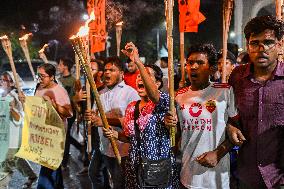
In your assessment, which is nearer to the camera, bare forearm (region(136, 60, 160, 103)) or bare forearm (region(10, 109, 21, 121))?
bare forearm (region(136, 60, 160, 103))

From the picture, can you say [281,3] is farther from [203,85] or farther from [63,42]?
[63,42]

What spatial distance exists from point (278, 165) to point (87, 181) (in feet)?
15.1

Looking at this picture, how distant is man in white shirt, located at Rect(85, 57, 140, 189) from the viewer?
4926mm

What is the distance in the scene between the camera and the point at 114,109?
5.19 meters

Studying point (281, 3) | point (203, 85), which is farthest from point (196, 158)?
point (281, 3)

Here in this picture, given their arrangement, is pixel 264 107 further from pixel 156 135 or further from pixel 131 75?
pixel 131 75

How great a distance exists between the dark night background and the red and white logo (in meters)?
22.6

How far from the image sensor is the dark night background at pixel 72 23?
2705cm

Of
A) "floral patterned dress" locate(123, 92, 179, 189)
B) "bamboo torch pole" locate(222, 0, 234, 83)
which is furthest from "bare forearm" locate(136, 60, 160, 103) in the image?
"bamboo torch pole" locate(222, 0, 234, 83)

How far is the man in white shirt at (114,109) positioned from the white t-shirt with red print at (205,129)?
1524 millimetres

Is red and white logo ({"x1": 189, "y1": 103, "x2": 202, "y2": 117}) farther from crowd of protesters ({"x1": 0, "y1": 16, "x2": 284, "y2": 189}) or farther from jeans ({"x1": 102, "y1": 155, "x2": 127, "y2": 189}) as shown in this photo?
jeans ({"x1": 102, "y1": 155, "x2": 127, "y2": 189})

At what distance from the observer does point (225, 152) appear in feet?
10.7

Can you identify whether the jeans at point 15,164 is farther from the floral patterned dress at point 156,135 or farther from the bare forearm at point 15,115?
the floral patterned dress at point 156,135

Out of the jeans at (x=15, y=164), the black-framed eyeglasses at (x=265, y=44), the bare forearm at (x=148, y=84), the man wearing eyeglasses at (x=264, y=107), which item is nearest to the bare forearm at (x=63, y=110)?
the jeans at (x=15, y=164)
